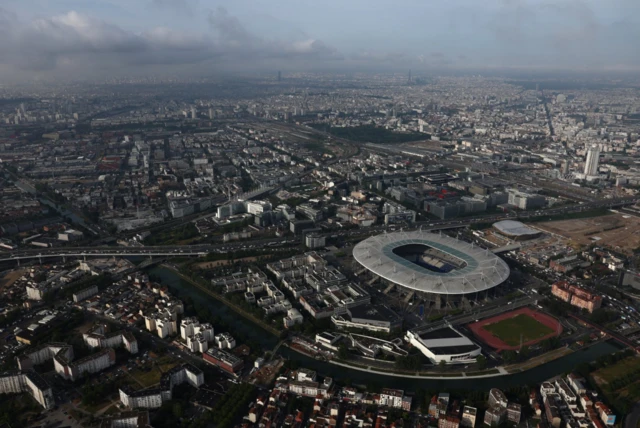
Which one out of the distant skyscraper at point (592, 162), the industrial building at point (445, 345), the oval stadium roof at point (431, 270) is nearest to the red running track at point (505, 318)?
the industrial building at point (445, 345)

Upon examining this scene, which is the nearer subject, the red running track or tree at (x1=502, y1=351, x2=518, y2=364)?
tree at (x1=502, y1=351, x2=518, y2=364)

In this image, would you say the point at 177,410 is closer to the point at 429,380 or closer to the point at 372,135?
the point at 429,380

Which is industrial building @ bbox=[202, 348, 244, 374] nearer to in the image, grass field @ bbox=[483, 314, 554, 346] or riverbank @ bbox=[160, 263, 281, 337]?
riverbank @ bbox=[160, 263, 281, 337]

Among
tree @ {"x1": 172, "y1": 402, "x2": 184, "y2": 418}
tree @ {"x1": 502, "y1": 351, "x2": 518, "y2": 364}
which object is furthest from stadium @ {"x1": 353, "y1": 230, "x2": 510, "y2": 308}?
tree @ {"x1": 172, "y1": 402, "x2": 184, "y2": 418}

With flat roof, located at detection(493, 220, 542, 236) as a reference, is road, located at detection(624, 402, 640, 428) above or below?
below

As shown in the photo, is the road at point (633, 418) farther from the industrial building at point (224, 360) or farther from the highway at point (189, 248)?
the highway at point (189, 248)

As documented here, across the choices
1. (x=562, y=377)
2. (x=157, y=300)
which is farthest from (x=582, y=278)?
(x=157, y=300)

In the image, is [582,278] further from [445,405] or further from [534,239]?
[445,405]
